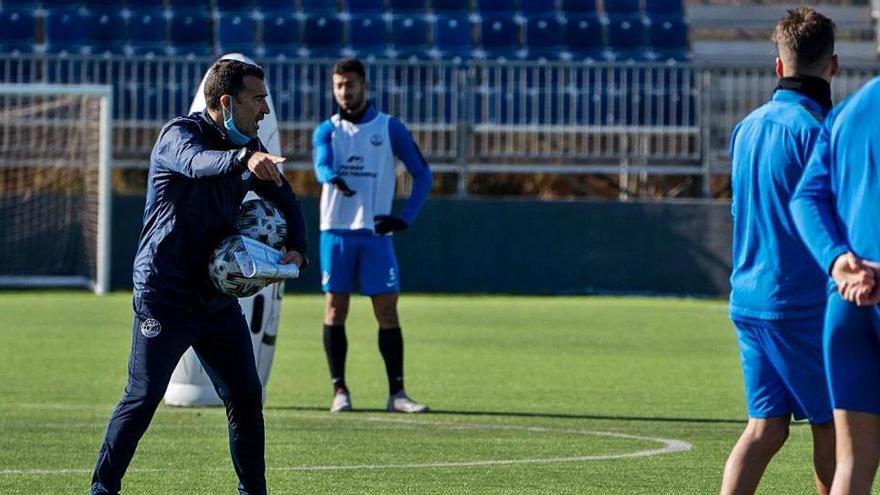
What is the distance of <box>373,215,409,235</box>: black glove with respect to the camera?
39.1ft

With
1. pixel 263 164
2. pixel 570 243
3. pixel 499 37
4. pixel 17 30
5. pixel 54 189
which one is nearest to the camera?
pixel 263 164

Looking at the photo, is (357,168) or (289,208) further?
(357,168)

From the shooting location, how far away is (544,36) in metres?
28.5

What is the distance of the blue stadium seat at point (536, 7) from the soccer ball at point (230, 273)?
73.7ft

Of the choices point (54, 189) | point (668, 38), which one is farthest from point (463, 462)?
point (668, 38)

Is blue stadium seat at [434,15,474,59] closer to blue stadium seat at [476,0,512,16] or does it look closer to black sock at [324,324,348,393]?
blue stadium seat at [476,0,512,16]

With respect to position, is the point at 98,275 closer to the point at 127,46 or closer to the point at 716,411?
the point at 127,46

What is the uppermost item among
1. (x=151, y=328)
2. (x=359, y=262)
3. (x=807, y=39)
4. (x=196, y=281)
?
(x=807, y=39)

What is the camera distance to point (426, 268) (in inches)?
944

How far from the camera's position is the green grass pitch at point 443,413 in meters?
8.59

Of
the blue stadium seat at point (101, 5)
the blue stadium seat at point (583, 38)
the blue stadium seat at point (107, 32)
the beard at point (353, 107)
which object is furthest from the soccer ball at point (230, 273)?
the blue stadium seat at point (101, 5)

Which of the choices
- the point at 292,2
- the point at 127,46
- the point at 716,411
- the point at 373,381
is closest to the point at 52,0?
the point at 127,46

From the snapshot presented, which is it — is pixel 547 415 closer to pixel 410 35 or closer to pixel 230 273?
pixel 230 273

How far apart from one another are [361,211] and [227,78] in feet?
17.4
